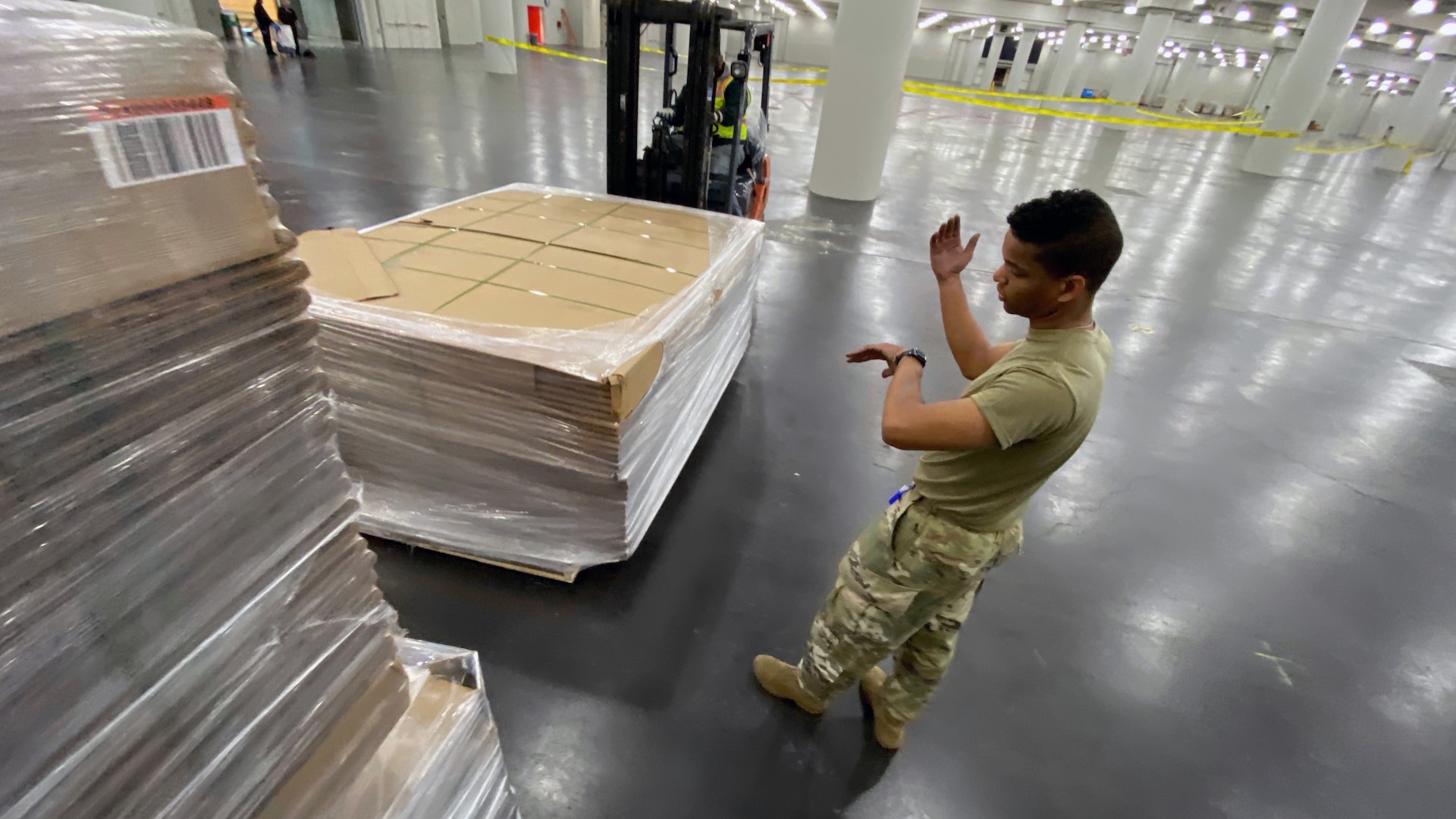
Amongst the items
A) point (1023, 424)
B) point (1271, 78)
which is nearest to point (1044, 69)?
point (1271, 78)

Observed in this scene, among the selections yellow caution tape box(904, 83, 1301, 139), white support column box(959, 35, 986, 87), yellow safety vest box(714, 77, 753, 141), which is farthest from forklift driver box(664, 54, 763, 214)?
white support column box(959, 35, 986, 87)

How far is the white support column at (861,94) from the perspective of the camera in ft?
25.4

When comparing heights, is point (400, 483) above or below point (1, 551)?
below

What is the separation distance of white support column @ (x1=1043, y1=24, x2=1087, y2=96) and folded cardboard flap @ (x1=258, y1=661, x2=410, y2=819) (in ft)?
118

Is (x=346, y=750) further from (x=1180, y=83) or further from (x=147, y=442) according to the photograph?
(x=1180, y=83)

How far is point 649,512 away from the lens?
9.16ft

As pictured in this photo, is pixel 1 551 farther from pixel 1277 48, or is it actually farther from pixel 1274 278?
pixel 1277 48

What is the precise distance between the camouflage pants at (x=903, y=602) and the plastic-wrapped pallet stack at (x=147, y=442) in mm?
1355

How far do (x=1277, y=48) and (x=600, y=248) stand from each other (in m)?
36.2

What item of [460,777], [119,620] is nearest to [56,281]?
[119,620]

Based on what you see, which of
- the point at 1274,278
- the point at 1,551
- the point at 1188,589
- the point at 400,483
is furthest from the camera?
the point at 1274,278

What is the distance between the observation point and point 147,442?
0.66 meters

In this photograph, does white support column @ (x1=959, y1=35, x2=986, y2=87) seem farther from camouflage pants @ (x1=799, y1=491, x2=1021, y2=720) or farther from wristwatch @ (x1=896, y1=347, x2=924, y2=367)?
camouflage pants @ (x1=799, y1=491, x2=1021, y2=720)

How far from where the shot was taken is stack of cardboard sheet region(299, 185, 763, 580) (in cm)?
219
